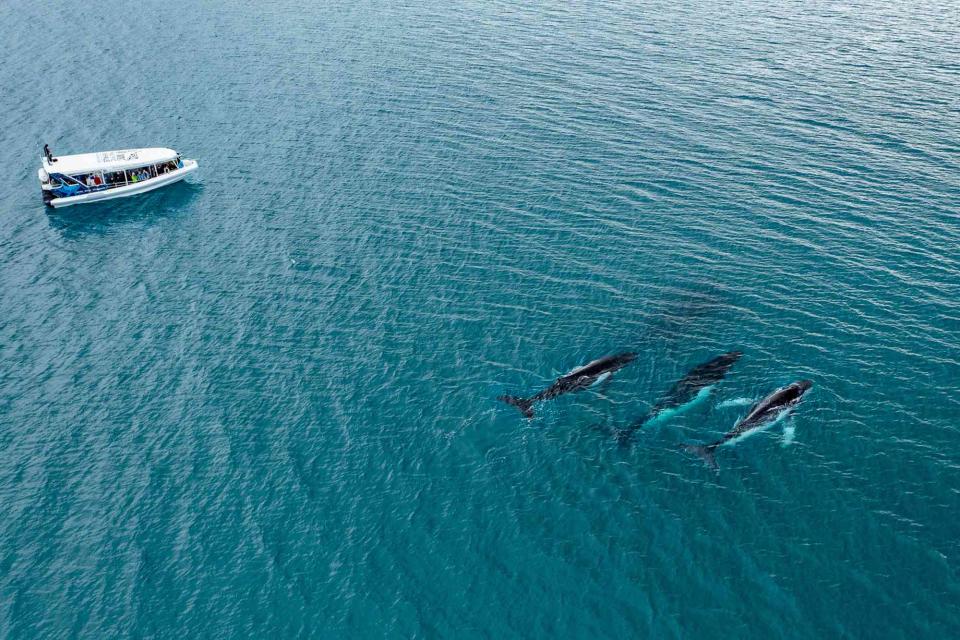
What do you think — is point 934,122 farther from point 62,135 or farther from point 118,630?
point 62,135

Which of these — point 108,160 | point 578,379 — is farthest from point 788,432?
point 108,160

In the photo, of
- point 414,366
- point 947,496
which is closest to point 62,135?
point 414,366

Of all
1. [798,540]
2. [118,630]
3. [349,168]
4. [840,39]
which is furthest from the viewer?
[840,39]

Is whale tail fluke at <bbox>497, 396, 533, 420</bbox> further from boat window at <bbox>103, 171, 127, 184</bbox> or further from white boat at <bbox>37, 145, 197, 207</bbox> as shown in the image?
boat window at <bbox>103, 171, 127, 184</bbox>

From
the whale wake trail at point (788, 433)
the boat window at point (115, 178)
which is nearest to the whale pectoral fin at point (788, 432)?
the whale wake trail at point (788, 433)

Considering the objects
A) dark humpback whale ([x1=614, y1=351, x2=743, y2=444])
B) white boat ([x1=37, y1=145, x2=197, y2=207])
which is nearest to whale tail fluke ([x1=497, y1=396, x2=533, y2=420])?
dark humpback whale ([x1=614, y1=351, x2=743, y2=444])

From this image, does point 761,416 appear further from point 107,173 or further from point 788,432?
point 107,173
